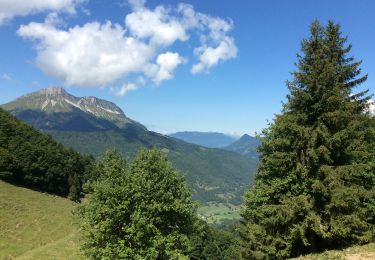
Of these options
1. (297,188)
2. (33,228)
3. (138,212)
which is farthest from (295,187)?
(33,228)

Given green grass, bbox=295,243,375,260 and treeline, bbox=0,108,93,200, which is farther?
treeline, bbox=0,108,93,200

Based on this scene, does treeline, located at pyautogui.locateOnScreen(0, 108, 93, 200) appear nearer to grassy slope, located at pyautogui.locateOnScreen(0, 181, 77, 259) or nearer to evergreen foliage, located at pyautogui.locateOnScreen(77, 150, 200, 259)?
grassy slope, located at pyautogui.locateOnScreen(0, 181, 77, 259)

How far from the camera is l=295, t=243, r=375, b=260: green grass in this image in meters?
23.6

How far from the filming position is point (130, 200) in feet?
98.0

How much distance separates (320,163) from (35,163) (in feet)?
268

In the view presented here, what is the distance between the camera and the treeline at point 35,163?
91.2m

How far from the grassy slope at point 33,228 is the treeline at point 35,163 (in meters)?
14.3

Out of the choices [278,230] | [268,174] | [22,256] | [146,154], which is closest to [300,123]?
[268,174]

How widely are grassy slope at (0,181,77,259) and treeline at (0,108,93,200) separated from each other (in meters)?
14.3

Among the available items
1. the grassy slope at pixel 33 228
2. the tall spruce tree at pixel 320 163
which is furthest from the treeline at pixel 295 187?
the grassy slope at pixel 33 228

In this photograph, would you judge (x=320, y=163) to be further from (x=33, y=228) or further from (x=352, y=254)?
(x=33, y=228)

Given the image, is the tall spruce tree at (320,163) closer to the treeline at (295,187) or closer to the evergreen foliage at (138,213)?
the treeline at (295,187)

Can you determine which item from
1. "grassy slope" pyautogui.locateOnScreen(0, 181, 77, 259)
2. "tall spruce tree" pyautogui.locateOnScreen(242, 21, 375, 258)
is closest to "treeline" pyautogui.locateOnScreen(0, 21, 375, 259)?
"tall spruce tree" pyautogui.locateOnScreen(242, 21, 375, 258)

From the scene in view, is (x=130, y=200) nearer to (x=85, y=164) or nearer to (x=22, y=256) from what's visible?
(x=22, y=256)
